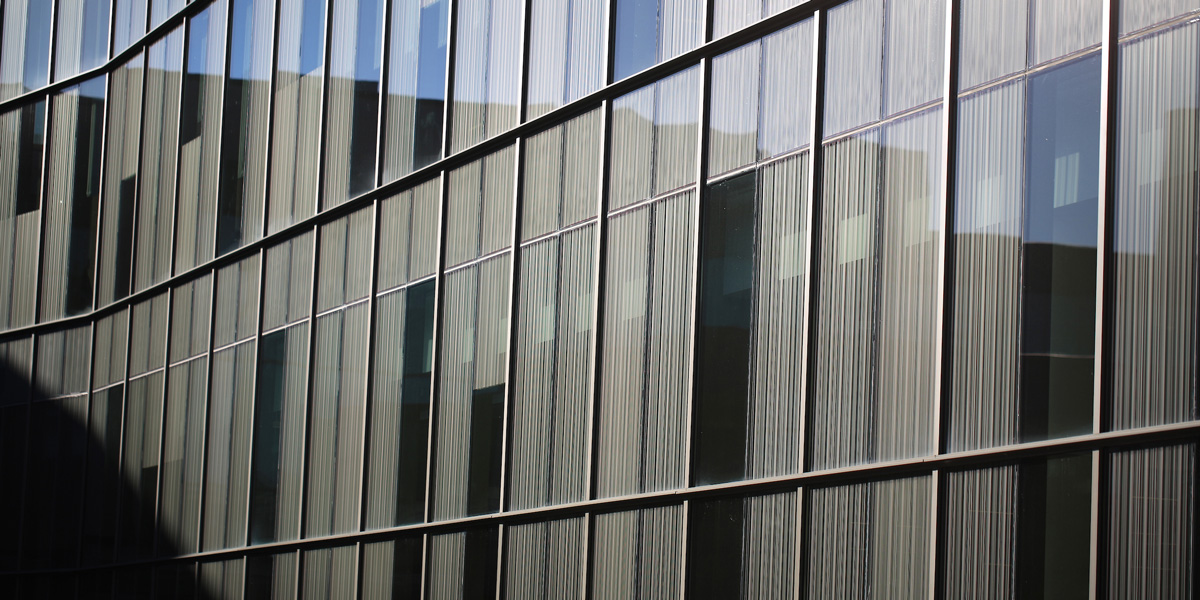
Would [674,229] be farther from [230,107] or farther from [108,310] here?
[108,310]

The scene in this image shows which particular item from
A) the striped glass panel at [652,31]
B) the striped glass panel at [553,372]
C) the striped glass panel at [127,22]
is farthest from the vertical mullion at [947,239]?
the striped glass panel at [127,22]

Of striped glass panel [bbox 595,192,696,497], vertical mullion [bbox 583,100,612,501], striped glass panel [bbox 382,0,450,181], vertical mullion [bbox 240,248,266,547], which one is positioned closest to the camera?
striped glass panel [bbox 595,192,696,497]

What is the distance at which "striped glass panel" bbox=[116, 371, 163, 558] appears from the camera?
2186 centimetres

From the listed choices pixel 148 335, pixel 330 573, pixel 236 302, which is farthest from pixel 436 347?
pixel 148 335

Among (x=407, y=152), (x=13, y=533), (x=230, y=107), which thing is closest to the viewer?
(x=407, y=152)

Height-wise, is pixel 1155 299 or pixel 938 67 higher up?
pixel 938 67

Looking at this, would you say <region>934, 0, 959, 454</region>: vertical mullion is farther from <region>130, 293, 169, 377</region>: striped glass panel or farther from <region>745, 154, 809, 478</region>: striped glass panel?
<region>130, 293, 169, 377</region>: striped glass panel

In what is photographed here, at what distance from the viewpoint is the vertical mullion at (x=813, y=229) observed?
10805 mm

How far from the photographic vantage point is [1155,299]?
27.9ft

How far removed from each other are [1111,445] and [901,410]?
1747 millimetres

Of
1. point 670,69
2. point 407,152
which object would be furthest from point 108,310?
point 670,69

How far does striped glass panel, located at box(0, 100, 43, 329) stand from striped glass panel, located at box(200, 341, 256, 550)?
7.77 m

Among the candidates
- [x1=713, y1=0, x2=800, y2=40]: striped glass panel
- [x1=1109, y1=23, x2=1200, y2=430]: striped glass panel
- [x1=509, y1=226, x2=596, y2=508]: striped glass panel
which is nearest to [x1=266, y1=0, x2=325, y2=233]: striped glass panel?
[x1=509, y1=226, x2=596, y2=508]: striped glass panel

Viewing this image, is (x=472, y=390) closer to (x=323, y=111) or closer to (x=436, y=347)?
(x=436, y=347)
